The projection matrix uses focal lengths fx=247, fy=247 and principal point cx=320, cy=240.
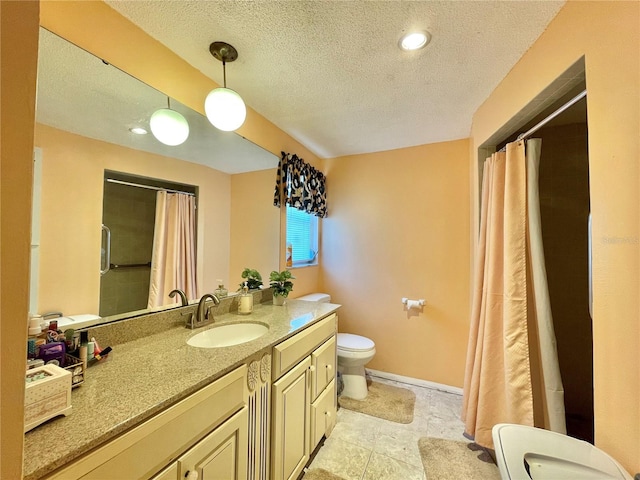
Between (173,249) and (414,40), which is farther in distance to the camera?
(173,249)

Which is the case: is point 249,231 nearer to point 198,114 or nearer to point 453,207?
point 198,114

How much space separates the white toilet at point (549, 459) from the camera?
733 millimetres

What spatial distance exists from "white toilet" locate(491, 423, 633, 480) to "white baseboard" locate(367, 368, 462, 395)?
5.17 ft

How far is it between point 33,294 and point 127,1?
120cm

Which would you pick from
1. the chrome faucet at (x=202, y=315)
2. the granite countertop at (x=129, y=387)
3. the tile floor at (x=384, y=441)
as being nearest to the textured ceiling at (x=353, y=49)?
the chrome faucet at (x=202, y=315)

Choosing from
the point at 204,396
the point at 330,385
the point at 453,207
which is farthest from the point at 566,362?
the point at 204,396

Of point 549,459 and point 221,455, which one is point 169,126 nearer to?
point 221,455

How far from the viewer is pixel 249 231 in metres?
1.94

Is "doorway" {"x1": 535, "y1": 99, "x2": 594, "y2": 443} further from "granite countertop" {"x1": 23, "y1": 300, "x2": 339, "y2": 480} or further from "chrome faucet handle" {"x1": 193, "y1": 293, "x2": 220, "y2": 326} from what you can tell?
"chrome faucet handle" {"x1": 193, "y1": 293, "x2": 220, "y2": 326}

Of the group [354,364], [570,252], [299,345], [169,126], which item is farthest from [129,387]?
[570,252]

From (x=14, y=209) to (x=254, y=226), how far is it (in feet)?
5.27

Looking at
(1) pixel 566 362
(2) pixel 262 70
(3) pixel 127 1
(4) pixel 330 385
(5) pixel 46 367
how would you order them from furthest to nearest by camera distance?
(1) pixel 566 362 → (4) pixel 330 385 → (2) pixel 262 70 → (3) pixel 127 1 → (5) pixel 46 367

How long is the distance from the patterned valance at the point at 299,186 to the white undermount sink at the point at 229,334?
40.6 inches

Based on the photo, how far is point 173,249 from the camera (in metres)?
1.42
